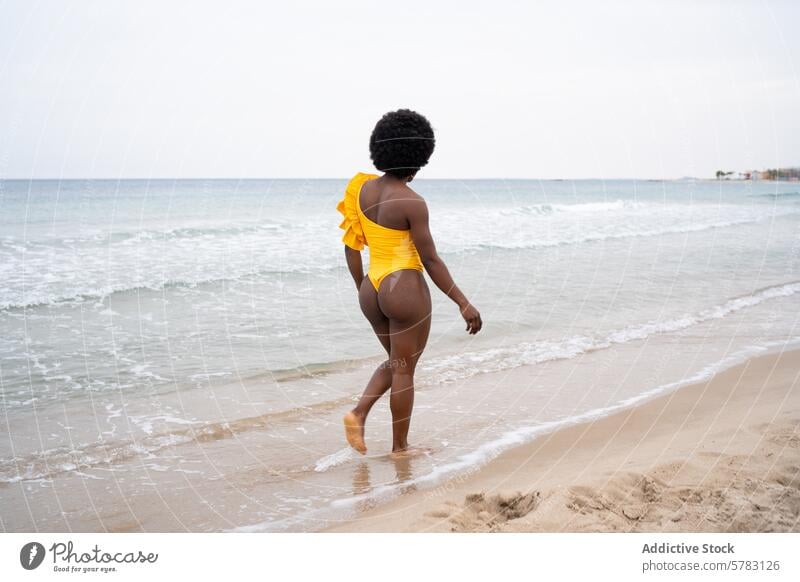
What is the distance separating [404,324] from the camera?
421 cm

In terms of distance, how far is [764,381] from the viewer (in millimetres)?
6332

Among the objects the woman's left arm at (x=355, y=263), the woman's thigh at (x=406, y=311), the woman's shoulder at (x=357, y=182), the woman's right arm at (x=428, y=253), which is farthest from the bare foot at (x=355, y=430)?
the woman's shoulder at (x=357, y=182)

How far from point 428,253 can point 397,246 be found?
211 millimetres

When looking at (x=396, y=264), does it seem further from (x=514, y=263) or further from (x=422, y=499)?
(x=514, y=263)

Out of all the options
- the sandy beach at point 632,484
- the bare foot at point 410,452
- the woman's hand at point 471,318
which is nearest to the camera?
the sandy beach at point 632,484

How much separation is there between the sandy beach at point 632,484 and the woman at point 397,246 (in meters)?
0.83

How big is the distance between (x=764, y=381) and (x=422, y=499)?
3818mm

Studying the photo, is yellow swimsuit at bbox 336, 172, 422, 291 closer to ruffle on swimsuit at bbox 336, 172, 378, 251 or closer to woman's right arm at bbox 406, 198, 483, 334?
ruffle on swimsuit at bbox 336, 172, 378, 251

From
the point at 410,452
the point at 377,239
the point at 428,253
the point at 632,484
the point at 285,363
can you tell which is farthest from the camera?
the point at 285,363

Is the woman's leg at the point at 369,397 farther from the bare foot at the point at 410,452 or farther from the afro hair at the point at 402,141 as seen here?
the afro hair at the point at 402,141

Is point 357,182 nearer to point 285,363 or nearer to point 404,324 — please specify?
point 404,324

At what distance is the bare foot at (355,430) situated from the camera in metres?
4.48

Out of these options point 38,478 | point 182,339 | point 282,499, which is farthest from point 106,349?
point 282,499

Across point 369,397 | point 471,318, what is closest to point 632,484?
point 471,318
